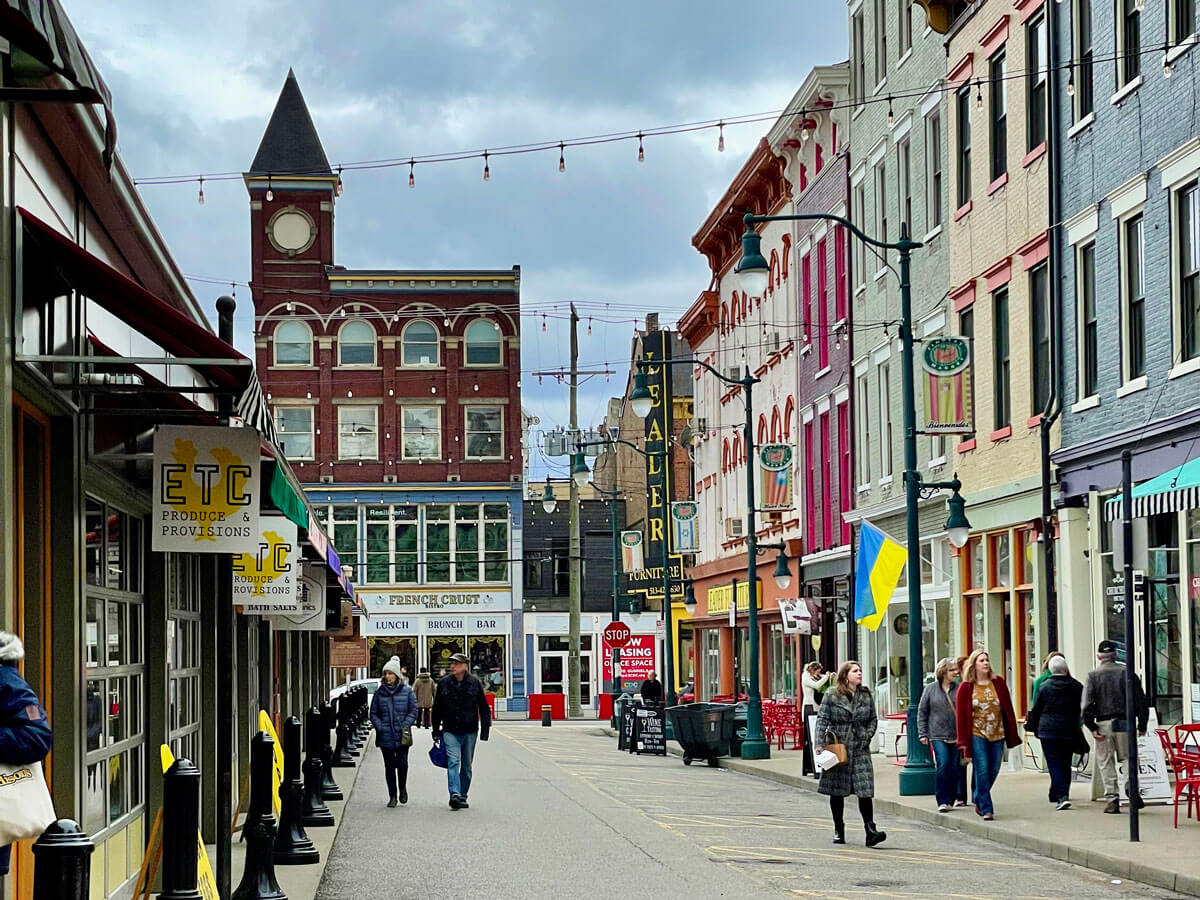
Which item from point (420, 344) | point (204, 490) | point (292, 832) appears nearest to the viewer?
point (204, 490)

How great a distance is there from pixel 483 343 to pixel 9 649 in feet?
210

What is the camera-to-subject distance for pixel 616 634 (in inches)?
1921

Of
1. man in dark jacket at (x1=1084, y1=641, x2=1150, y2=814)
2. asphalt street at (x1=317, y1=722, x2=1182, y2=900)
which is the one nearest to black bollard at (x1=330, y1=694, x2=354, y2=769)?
asphalt street at (x1=317, y1=722, x2=1182, y2=900)

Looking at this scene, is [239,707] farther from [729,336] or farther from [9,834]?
[729,336]

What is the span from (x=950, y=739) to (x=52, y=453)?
12568 mm

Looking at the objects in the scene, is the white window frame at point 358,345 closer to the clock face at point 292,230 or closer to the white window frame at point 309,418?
the white window frame at point 309,418

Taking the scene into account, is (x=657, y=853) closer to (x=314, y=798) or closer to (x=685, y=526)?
(x=314, y=798)

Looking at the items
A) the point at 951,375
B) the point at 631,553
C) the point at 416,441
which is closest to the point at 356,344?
the point at 416,441

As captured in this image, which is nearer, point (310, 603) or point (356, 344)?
point (310, 603)

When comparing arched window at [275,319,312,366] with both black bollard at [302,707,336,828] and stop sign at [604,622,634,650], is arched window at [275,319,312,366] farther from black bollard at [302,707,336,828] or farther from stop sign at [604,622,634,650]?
black bollard at [302,707,336,828]

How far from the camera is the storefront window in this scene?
11055 mm

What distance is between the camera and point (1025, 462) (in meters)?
27.5

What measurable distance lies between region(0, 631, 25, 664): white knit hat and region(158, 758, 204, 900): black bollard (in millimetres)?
839

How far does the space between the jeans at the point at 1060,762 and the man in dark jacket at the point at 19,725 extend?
14.8 metres
